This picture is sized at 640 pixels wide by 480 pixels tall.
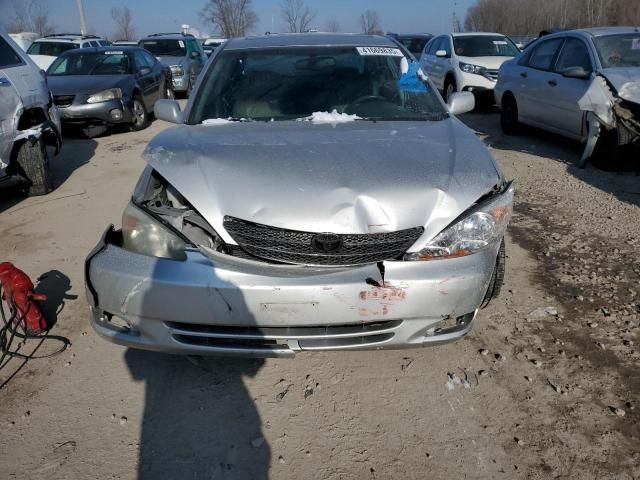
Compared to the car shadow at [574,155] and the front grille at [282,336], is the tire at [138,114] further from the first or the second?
the front grille at [282,336]

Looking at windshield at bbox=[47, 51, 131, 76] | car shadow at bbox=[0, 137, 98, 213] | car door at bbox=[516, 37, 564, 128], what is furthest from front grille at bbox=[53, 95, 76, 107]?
car door at bbox=[516, 37, 564, 128]

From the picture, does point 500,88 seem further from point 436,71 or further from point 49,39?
point 49,39

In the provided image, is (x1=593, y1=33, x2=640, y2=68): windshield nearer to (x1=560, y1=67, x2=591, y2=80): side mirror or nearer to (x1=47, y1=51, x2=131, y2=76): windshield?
(x1=560, y1=67, x2=591, y2=80): side mirror

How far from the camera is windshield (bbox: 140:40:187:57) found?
51.0ft

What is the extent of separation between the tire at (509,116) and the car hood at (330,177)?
609cm

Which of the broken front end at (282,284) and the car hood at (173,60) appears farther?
the car hood at (173,60)

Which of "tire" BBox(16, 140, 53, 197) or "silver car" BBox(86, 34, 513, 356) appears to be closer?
"silver car" BBox(86, 34, 513, 356)

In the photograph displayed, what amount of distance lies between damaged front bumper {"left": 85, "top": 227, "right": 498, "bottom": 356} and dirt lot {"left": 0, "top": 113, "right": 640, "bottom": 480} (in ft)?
1.11

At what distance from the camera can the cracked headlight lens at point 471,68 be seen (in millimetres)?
10477

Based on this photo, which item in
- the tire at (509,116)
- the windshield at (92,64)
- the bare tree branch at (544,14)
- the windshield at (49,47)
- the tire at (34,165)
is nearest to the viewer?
the tire at (34,165)

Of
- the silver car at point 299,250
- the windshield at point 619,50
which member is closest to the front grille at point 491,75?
the windshield at point 619,50

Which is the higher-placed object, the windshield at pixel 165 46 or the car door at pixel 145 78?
the windshield at pixel 165 46

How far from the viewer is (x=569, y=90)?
6.73 metres

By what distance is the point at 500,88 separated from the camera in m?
8.76
